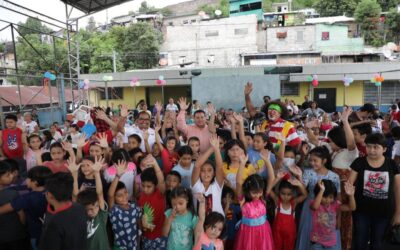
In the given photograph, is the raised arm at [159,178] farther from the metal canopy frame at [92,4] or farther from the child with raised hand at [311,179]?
the metal canopy frame at [92,4]

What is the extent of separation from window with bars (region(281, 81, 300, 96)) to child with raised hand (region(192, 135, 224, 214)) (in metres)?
14.8

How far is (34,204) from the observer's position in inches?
109

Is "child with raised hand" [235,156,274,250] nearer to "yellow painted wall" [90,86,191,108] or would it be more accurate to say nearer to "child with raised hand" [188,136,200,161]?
"child with raised hand" [188,136,200,161]

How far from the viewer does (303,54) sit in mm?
25469

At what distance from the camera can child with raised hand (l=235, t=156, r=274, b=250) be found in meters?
2.89

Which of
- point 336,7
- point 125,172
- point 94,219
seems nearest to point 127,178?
point 125,172

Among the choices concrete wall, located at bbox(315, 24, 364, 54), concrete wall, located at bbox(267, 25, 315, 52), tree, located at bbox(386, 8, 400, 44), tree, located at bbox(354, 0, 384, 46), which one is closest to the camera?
concrete wall, located at bbox(315, 24, 364, 54)

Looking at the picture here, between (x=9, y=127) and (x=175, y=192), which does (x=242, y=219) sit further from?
(x=9, y=127)

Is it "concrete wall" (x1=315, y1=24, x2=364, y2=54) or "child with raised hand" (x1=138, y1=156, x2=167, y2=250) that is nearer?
"child with raised hand" (x1=138, y1=156, x2=167, y2=250)

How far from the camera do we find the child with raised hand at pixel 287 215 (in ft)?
10.0

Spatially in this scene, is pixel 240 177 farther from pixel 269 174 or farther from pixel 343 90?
pixel 343 90

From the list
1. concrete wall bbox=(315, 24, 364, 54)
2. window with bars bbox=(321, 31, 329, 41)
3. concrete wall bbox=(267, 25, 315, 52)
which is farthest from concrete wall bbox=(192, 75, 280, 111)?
window with bars bbox=(321, 31, 329, 41)

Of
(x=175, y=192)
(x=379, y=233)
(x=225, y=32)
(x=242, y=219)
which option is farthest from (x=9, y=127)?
(x=225, y=32)

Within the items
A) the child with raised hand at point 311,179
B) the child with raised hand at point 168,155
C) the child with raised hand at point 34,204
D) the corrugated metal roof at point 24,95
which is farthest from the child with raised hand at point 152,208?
the corrugated metal roof at point 24,95
